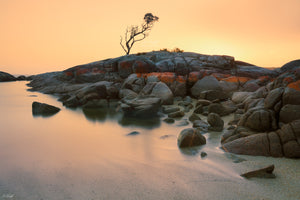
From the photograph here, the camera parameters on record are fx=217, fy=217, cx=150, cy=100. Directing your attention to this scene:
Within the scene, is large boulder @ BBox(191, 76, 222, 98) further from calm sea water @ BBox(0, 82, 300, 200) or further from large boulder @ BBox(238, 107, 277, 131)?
large boulder @ BBox(238, 107, 277, 131)

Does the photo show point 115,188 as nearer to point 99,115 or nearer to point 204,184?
point 204,184

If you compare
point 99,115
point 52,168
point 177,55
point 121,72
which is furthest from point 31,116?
point 177,55

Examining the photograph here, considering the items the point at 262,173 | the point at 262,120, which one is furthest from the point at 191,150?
the point at 262,120

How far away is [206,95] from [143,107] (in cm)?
391

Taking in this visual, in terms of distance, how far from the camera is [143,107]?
32.0ft

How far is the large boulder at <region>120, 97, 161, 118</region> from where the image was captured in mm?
9742

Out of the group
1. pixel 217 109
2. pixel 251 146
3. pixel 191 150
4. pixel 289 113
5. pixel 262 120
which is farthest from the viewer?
pixel 217 109

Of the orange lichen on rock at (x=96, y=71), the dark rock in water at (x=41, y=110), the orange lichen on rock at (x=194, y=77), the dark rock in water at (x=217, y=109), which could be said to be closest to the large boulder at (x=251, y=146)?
the dark rock in water at (x=217, y=109)

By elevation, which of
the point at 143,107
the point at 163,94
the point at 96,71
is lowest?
the point at 143,107

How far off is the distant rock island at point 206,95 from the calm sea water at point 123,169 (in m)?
0.57

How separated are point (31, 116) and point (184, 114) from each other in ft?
23.8

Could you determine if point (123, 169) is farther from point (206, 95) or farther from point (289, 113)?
point (206, 95)

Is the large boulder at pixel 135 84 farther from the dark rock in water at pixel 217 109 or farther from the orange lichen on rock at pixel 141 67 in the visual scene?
the dark rock in water at pixel 217 109

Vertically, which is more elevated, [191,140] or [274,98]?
[274,98]
